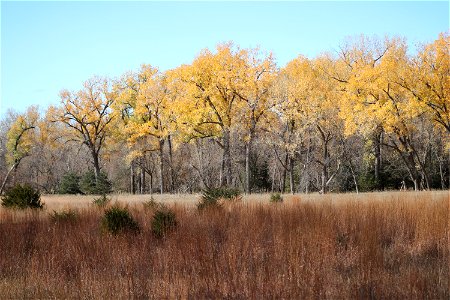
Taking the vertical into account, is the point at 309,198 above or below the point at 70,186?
below

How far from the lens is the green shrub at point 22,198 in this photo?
624 inches

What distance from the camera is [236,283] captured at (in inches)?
226

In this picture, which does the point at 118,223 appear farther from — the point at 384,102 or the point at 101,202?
the point at 384,102

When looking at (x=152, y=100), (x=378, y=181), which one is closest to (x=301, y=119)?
(x=378, y=181)

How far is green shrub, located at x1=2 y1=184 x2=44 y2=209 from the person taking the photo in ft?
52.0

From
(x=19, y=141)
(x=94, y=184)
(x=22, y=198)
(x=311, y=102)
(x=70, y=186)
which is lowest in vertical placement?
(x=70, y=186)

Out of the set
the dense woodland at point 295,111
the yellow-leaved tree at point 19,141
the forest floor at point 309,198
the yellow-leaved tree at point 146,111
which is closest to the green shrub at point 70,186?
the dense woodland at point 295,111

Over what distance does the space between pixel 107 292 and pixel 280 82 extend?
28401mm

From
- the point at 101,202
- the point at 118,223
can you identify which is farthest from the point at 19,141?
the point at 118,223

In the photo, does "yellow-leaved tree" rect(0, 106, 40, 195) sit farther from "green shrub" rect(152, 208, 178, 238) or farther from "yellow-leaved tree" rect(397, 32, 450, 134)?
"green shrub" rect(152, 208, 178, 238)

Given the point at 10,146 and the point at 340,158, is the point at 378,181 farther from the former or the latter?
the point at 10,146

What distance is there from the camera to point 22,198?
52.7 ft

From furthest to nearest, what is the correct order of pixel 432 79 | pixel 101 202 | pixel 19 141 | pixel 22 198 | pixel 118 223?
pixel 19 141, pixel 432 79, pixel 101 202, pixel 22 198, pixel 118 223

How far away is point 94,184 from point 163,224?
30221mm
